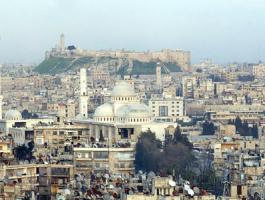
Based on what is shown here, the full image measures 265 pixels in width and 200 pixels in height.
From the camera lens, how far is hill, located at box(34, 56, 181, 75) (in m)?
155

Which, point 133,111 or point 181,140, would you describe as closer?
point 181,140

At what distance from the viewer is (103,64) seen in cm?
15612

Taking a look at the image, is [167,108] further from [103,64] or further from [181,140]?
[103,64]

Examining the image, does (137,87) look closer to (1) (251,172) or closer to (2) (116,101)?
(2) (116,101)

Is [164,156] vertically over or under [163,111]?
under

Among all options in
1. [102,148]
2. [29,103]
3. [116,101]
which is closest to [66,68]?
[29,103]

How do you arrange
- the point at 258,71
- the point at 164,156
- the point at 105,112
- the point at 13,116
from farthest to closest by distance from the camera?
the point at 258,71
the point at 13,116
the point at 105,112
the point at 164,156

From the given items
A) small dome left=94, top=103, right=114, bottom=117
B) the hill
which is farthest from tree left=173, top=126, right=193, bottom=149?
the hill

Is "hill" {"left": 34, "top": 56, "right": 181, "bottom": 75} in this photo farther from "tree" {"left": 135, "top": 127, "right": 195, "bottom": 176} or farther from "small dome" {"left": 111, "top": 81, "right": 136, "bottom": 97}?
"tree" {"left": 135, "top": 127, "right": 195, "bottom": 176}

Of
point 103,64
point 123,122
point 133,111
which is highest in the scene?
point 103,64

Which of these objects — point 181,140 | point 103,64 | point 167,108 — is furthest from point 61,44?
point 181,140

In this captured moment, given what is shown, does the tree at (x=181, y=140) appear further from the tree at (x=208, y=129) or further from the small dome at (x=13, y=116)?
the small dome at (x=13, y=116)

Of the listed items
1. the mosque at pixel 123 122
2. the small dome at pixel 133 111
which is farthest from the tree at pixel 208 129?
the small dome at pixel 133 111

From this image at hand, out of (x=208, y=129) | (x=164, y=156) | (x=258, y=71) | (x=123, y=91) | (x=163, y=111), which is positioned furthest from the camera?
(x=258, y=71)
